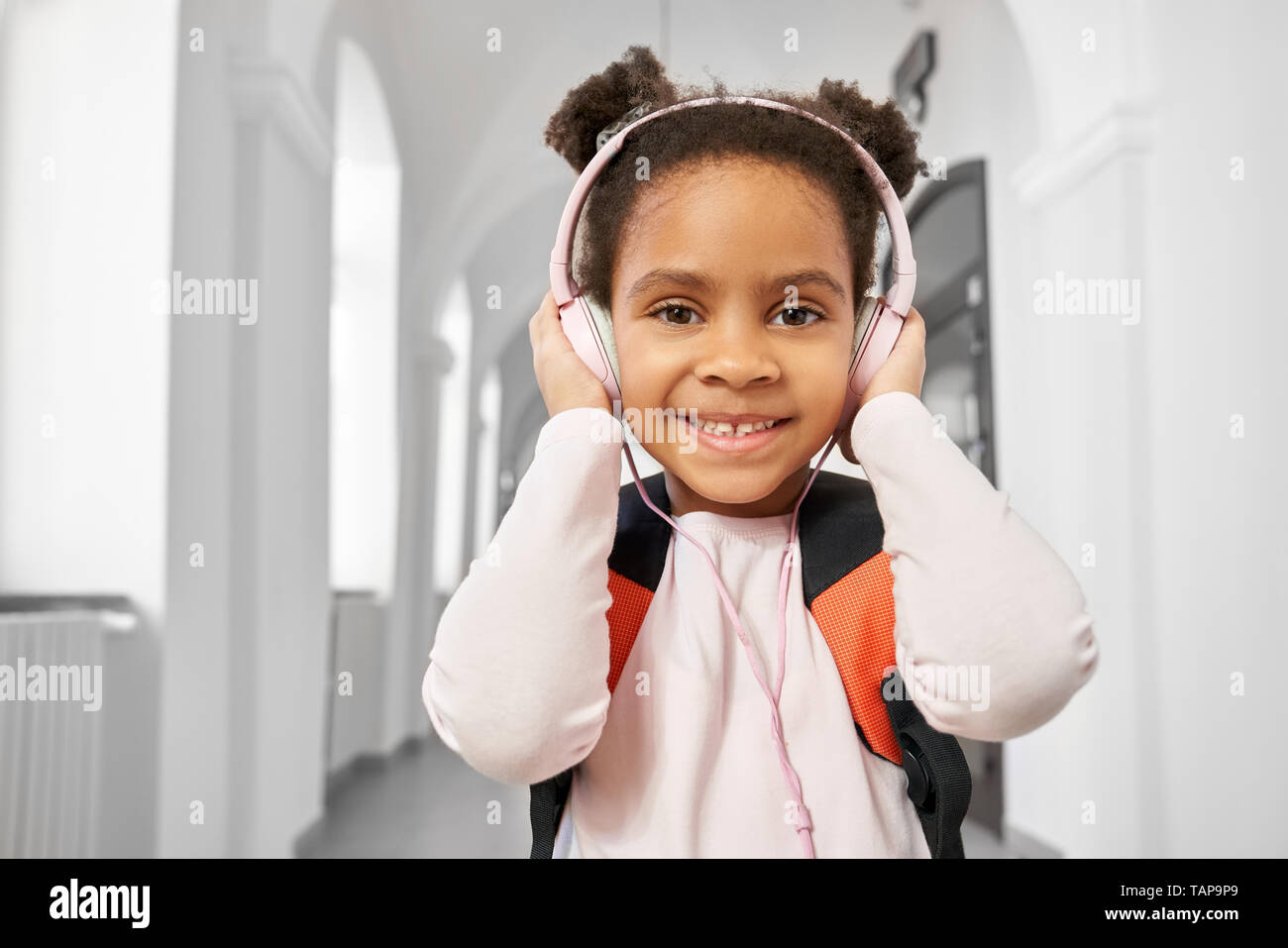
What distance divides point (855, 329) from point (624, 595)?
359mm

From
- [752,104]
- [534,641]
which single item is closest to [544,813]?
[534,641]

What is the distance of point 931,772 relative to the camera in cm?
82

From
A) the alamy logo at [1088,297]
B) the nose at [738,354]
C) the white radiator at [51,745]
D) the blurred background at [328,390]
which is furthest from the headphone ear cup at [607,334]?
the alamy logo at [1088,297]

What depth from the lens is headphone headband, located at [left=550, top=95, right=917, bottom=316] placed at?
2.93 feet

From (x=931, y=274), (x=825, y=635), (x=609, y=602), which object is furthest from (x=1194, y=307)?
(x=931, y=274)

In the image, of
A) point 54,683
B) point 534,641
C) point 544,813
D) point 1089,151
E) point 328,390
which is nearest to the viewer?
point 534,641

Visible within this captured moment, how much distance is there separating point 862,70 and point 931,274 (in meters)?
1.61

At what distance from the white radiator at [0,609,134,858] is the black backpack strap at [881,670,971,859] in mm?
2140

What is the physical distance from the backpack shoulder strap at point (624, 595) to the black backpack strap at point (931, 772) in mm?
240
